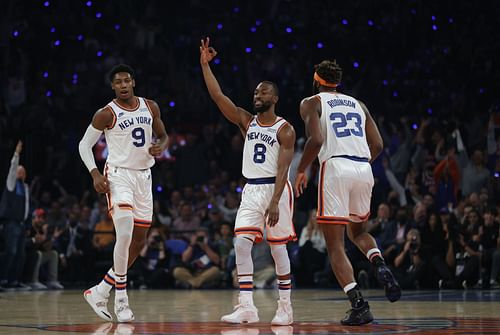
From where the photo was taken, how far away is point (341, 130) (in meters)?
7.67

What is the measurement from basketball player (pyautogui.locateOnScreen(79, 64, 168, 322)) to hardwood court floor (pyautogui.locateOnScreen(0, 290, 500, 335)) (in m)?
0.40

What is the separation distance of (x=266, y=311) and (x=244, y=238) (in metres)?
1.85

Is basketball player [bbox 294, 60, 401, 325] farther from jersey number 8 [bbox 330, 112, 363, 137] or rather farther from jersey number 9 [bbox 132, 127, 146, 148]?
jersey number 9 [bbox 132, 127, 146, 148]

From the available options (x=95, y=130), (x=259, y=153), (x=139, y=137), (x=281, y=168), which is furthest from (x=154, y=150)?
(x=281, y=168)

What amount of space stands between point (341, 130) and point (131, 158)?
1.84m

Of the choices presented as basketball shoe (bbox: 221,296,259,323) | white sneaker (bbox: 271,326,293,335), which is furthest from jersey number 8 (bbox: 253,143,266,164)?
white sneaker (bbox: 271,326,293,335)

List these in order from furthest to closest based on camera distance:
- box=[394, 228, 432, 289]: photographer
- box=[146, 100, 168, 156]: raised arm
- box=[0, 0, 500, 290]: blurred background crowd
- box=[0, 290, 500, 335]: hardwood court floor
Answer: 1. box=[0, 0, 500, 290]: blurred background crowd
2. box=[394, 228, 432, 289]: photographer
3. box=[146, 100, 168, 156]: raised arm
4. box=[0, 290, 500, 335]: hardwood court floor

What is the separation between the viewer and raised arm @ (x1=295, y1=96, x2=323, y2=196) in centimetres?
752

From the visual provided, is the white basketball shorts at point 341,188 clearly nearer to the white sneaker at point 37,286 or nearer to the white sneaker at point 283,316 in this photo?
the white sneaker at point 283,316

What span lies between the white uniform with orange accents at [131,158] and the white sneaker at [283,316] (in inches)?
57.9

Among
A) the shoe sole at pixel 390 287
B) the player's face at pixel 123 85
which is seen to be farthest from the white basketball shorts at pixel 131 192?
the shoe sole at pixel 390 287

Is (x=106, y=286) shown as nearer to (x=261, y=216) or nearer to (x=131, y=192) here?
(x=131, y=192)

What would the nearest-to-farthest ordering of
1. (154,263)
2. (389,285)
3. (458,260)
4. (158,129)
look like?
(389,285) < (158,129) < (458,260) < (154,263)

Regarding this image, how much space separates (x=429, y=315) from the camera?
8.55 meters
